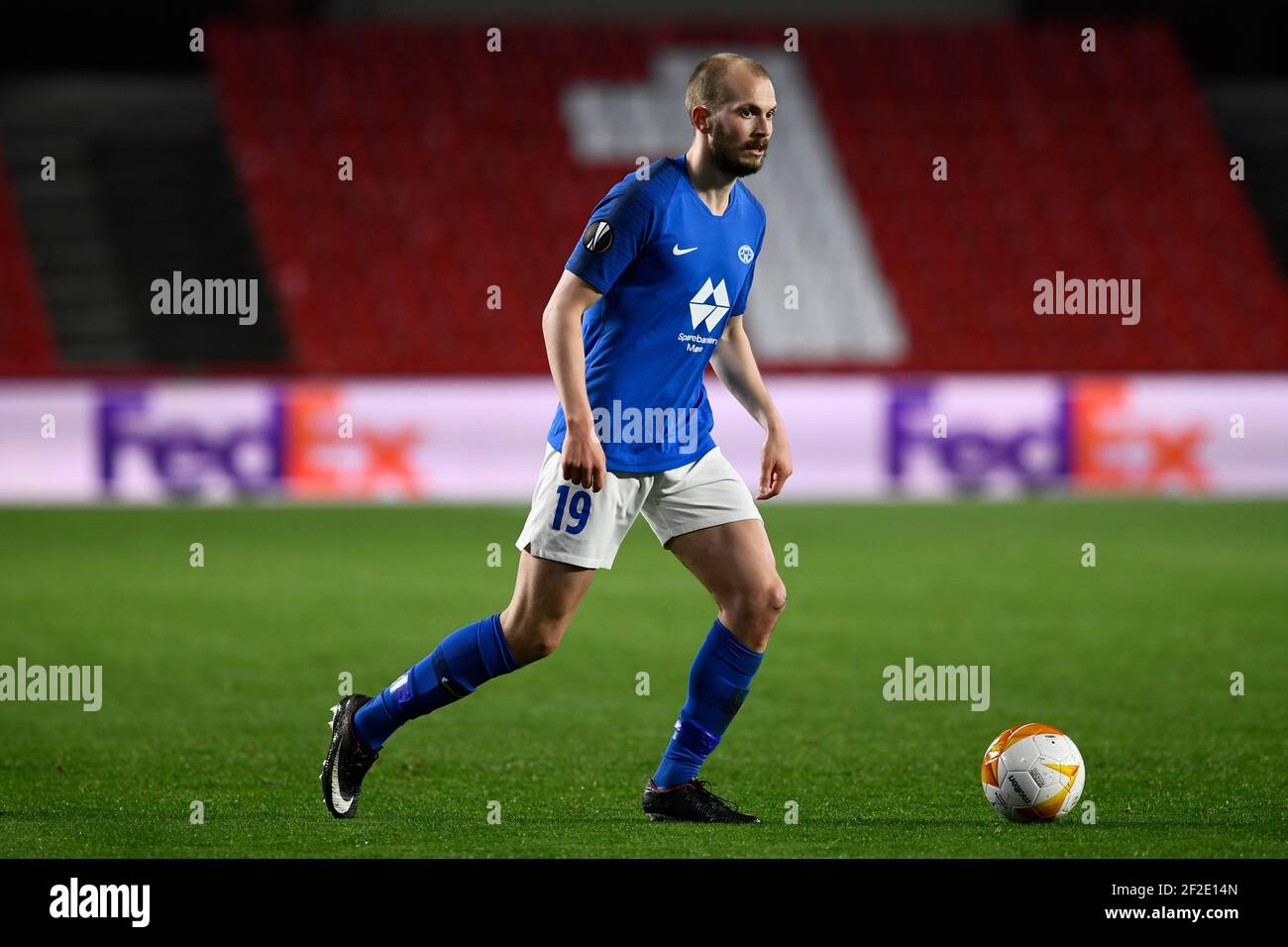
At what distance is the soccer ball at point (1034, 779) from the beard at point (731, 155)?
1836mm

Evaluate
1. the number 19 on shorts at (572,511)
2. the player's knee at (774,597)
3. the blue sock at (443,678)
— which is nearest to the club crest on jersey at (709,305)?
the number 19 on shorts at (572,511)

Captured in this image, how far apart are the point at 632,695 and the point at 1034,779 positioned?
2882mm

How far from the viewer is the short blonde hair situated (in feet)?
17.3

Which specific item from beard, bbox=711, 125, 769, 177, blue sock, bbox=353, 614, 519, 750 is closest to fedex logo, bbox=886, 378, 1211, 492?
beard, bbox=711, 125, 769, 177

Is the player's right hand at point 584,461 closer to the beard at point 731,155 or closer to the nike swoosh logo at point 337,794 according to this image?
the beard at point 731,155

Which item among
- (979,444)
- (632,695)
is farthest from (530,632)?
(979,444)

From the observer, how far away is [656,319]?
5426mm

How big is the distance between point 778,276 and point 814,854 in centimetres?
1744

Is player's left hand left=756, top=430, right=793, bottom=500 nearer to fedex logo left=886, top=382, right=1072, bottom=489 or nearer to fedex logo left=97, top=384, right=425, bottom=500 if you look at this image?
fedex logo left=97, top=384, right=425, bottom=500

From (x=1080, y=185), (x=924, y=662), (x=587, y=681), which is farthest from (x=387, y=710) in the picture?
(x=1080, y=185)

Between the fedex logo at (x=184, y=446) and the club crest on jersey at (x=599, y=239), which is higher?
the fedex logo at (x=184, y=446)

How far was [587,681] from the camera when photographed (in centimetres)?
844

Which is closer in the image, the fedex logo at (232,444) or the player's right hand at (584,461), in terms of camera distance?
the player's right hand at (584,461)

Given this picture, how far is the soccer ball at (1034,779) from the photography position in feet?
17.8
